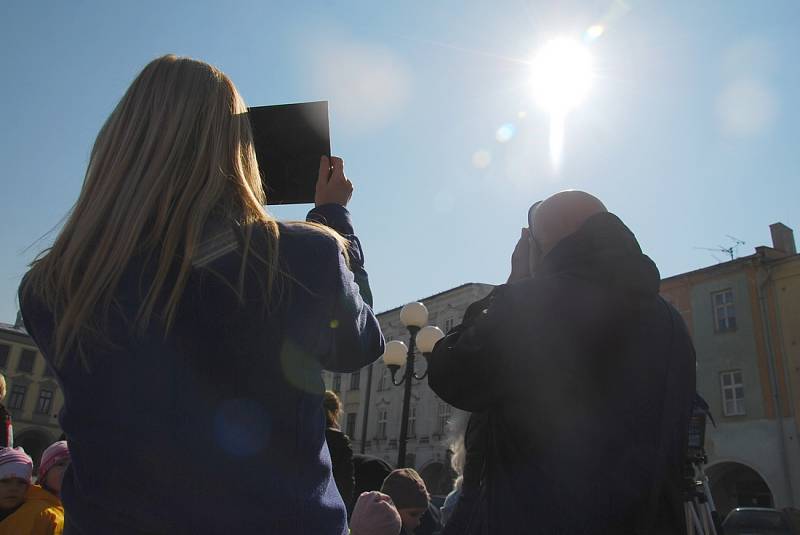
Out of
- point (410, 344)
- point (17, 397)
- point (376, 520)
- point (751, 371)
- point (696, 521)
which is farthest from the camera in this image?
point (17, 397)

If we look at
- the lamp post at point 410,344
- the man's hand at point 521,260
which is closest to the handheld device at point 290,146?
the man's hand at point 521,260

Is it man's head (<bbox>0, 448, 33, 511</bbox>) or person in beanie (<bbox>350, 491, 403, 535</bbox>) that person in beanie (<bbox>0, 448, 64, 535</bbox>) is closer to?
man's head (<bbox>0, 448, 33, 511</bbox>)

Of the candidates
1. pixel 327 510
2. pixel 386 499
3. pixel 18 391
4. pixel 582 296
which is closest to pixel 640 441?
pixel 582 296

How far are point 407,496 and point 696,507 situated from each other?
299cm

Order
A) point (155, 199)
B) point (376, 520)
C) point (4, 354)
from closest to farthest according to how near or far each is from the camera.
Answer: point (155, 199)
point (376, 520)
point (4, 354)

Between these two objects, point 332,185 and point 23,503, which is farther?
point 23,503

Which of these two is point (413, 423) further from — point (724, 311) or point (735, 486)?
point (724, 311)

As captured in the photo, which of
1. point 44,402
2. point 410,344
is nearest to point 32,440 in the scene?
point 44,402

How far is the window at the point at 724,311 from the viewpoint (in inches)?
958

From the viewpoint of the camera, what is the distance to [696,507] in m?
1.88

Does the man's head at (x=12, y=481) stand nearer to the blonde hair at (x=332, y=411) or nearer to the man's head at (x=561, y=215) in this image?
the blonde hair at (x=332, y=411)

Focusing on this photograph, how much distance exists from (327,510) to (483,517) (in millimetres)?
617

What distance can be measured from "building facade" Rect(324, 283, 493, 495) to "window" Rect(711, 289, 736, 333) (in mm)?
10126

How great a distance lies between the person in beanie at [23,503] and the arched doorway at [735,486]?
23704mm
